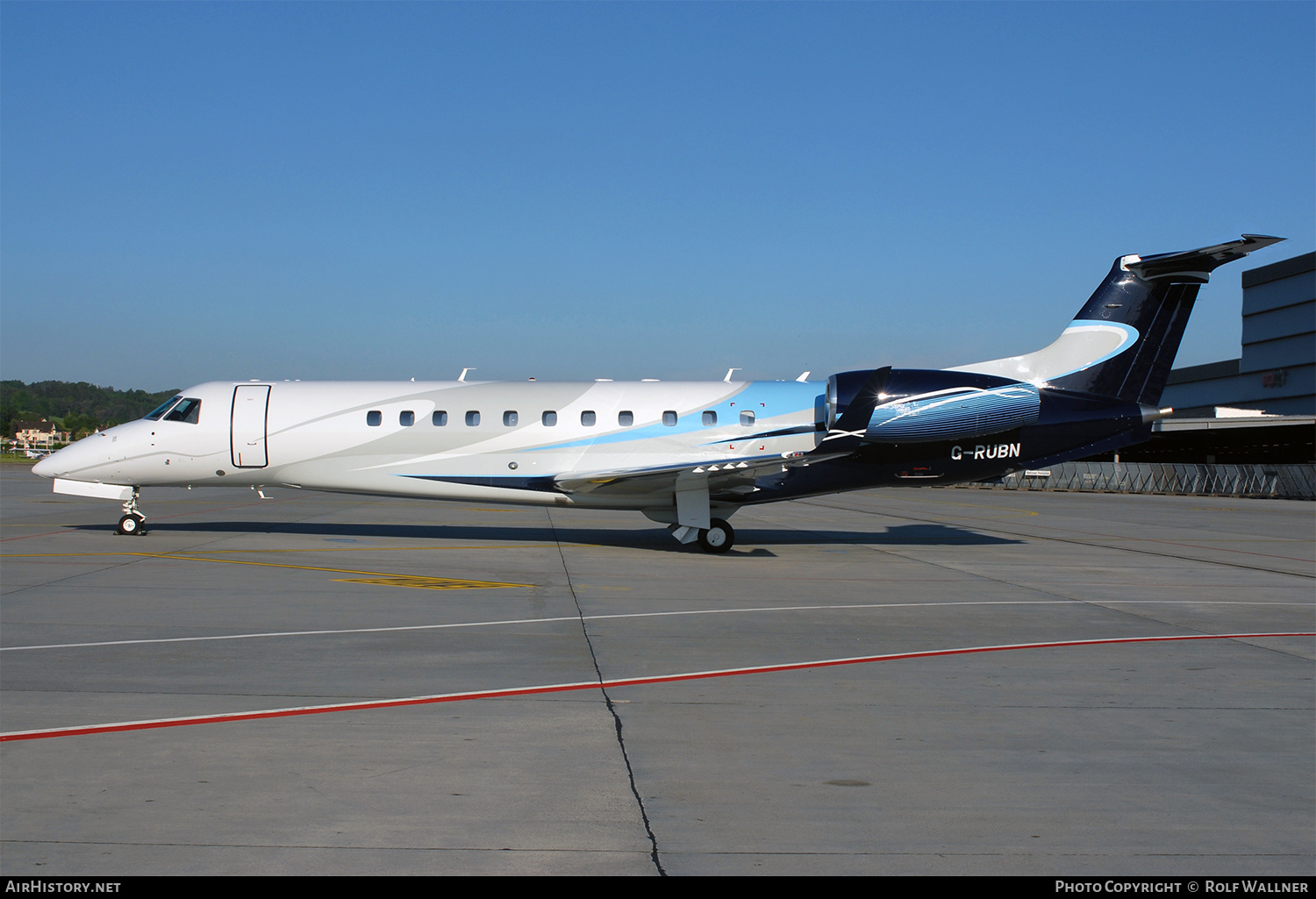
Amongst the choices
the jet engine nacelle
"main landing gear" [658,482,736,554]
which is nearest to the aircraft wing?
"main landing gear" [658,482,736,554]

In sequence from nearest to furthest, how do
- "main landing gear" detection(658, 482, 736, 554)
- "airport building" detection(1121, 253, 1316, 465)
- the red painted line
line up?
1. the red painted line
2. "main landing gear" detection(658, 482, 736, 554)
3. "airport building" detection(1121, 253, 1316, 465)

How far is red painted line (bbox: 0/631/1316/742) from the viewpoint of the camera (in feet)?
21.7

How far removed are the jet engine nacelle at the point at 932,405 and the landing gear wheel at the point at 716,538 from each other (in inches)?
112

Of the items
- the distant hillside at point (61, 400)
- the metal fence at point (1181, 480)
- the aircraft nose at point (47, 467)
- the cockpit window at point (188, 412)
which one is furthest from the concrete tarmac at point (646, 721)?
the distant hillside at point (61, 400)

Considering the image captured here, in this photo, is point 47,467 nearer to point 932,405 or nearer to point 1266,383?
point 932,405

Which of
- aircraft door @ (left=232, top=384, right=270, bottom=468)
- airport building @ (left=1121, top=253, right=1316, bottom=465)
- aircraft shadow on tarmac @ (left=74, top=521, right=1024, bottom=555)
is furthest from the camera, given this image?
airport building @ (left=1121, top=253, right=1316, bottom=465)

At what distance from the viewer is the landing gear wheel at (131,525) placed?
1933cm

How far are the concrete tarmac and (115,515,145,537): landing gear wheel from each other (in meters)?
3.57

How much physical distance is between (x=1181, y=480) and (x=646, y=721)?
169ft

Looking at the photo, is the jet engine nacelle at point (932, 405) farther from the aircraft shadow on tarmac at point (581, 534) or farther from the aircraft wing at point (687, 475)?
the aircraft shadow on tarmac at point (581, 534)

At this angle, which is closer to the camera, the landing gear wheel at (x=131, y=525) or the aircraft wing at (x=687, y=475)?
the aircraft wing at (x=687, y=475)

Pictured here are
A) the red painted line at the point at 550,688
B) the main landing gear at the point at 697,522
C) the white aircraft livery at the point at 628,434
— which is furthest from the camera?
the white aircraft livery at the point at 628,434

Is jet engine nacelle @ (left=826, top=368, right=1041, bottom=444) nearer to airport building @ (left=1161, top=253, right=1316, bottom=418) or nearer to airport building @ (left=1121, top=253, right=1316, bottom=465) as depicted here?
airport building @ (left=1121, top=253, right=1316, bottom=465)
